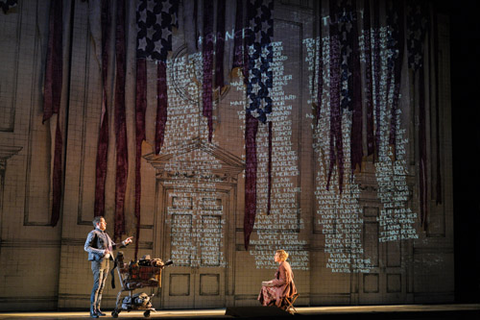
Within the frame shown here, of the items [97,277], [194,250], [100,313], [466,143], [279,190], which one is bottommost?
[100,313]

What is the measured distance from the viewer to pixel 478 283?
851 centimetres

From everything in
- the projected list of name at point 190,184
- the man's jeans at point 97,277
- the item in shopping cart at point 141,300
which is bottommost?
the item in shopping cart at point 141,300

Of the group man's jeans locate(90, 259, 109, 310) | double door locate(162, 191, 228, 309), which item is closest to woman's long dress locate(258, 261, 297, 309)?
double door locate(162, 191, 228, 309)

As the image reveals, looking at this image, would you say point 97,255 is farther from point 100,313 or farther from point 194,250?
point 194,250

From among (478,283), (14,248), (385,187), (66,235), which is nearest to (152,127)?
(66,235)

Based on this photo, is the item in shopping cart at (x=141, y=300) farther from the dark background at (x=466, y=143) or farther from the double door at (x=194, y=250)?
the dark background at (x=466, y=143)

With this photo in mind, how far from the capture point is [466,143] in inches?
346

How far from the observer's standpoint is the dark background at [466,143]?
8.55 m

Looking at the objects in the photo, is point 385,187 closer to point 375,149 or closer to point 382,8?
point 375,149

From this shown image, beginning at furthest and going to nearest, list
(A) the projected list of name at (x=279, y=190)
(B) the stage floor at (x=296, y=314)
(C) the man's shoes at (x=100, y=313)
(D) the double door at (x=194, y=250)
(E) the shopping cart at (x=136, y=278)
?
(A) the projected list of name at (x=279, y=190) < (D) the double door at (x=194, y=250) < (C) the man's shoes at (x=100, y=313) < (E) the shopping cart at (x=136, y=278) < (B) the stage floor at (x=296, y=314)

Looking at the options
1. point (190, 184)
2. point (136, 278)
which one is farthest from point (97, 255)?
point (190, 184)

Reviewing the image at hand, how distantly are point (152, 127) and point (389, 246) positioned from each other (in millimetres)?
3798

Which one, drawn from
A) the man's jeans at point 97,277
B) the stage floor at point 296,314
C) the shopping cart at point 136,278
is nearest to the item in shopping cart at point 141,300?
the shopping cart at point 136,278

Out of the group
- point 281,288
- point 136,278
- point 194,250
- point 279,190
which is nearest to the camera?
point 136,278
